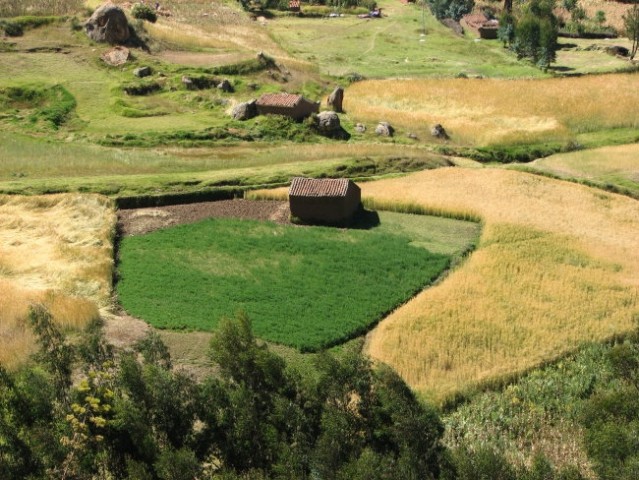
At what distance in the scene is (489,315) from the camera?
97.3ft

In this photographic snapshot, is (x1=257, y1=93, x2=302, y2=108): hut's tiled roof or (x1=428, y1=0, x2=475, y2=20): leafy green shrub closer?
(x1=257, y1=93, x2=302, y2=108): hut's tiled roof

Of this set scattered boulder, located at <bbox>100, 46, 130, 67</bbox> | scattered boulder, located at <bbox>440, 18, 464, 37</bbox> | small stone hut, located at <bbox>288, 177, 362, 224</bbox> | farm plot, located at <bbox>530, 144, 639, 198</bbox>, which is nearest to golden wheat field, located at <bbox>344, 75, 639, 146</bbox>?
farm plot, located at <bbox>530, 144, 639, 198</bbox>

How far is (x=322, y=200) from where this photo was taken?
39125 millimetres

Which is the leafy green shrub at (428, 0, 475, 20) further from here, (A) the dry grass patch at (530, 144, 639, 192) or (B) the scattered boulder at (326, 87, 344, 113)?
(A) the dry grass patch at (530, 144, 639, 192)

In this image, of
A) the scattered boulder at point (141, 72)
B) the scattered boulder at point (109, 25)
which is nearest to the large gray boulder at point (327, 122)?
the scattered boulder at point (141, 72)

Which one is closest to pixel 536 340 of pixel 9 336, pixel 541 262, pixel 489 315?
pixel 489 315

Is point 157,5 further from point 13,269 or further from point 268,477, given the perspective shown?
point 268,477

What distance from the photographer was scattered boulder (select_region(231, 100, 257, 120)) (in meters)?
60.1

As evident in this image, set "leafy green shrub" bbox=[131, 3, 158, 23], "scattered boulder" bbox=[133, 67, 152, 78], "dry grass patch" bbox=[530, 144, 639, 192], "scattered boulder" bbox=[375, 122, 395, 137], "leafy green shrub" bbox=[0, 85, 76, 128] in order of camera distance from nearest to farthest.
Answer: "dry grass patch" bbox=[530, 144, 639, 192] → "scattered boulder" bbox=[375, 122, 395, 137] → "leafy green shrub" bbox=[0, 85, 76, 128] → "scattered boulder" bbox=[133, 67, 152, 78] → "leafy green shrub" bbox=[131, 3, 158, 23]

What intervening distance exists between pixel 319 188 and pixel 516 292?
1250 cm

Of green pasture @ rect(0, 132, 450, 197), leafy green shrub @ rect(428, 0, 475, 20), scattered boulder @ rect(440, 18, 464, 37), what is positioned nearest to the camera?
green pasture @ rect(0, 132, 450, 197)

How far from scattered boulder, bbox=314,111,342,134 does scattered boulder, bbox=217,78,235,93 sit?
11.9m

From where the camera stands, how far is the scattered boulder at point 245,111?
60094 mm

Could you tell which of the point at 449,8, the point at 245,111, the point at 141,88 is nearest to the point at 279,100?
the point at 245,111
